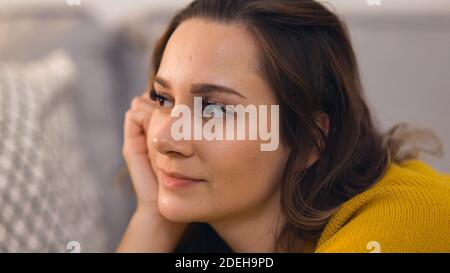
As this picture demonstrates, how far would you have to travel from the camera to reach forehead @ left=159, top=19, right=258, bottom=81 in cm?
76

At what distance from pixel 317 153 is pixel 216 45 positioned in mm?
239

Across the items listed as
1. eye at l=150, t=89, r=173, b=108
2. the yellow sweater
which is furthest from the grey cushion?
the yellow sweater

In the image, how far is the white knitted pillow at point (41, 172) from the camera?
0.85 metres

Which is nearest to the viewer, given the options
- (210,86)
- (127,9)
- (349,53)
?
(210,86)

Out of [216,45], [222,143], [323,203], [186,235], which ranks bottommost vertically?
[186,235]

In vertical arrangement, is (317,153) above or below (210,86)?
below

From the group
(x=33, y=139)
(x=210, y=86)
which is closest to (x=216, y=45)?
(x=210, y=86)

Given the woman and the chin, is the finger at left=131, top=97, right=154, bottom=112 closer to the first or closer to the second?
the woman

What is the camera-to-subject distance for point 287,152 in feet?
2.69

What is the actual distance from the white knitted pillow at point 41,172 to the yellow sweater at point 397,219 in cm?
47

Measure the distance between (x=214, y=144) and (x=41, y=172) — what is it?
13.5 inches

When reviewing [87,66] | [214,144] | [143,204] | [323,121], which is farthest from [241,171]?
[87,66]

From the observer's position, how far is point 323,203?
837 mm

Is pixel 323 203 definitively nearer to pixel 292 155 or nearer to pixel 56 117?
pixel 292 155
